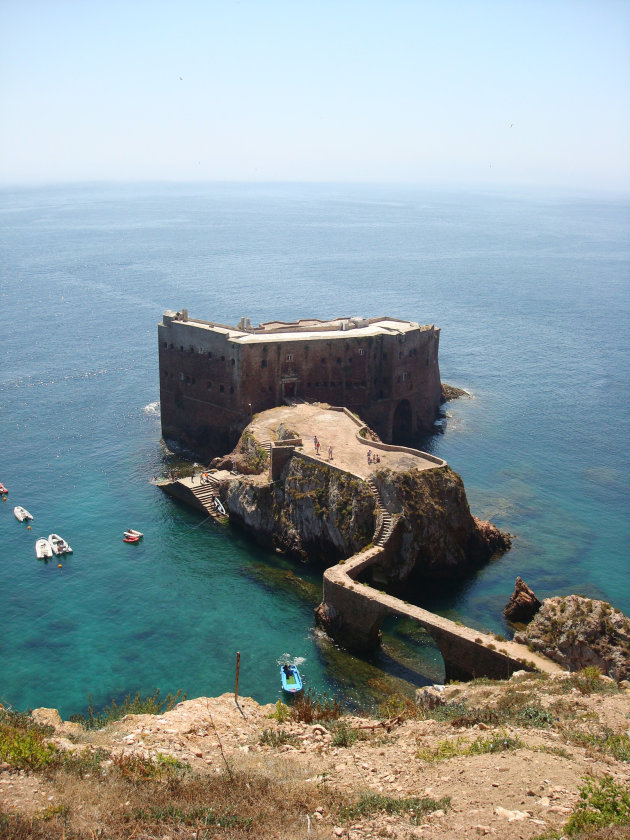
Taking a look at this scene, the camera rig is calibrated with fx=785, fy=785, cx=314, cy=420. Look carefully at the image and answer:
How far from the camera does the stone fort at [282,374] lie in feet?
221

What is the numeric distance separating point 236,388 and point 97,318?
211ft

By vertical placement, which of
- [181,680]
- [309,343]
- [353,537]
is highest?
[309,343]

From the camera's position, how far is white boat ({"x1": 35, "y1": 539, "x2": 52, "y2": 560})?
2049 inches

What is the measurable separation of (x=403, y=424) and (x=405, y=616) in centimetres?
3602

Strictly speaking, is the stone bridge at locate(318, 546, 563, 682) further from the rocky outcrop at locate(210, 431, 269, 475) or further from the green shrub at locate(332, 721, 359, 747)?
the rocky outcrop at locate(210, 431, 269, 475)

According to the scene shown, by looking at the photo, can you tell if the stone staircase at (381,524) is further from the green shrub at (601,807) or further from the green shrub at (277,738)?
the green shrub at (601,807)

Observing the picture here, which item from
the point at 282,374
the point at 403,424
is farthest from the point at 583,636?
the point at 403,424

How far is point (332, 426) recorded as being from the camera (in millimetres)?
60594

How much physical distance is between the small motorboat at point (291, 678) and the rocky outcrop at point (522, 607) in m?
13.3

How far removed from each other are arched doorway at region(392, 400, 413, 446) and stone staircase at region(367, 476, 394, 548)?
81.7ft

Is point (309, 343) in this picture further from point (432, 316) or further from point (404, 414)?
point (432, 316)

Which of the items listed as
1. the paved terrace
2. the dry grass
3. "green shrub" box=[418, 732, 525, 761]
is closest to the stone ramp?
the paved terrace

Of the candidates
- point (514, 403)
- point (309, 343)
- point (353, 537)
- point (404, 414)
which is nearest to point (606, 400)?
point (514, 403)

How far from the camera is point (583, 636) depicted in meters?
37.0
